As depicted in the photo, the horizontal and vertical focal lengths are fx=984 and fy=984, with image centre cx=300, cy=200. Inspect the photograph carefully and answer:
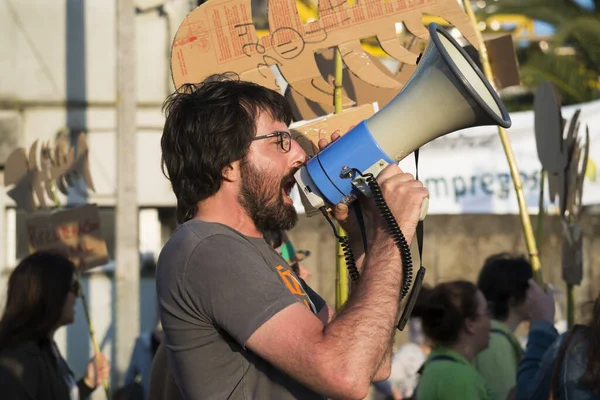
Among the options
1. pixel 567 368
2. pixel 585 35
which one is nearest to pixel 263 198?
pixel 567 368

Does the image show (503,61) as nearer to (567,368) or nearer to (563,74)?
(567,368)

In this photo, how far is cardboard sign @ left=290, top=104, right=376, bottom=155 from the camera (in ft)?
8.82

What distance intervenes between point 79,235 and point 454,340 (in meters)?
2.31

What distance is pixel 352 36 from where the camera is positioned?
2.94 metres

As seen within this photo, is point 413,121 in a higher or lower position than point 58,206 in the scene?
lower

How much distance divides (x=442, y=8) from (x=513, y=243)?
19.2ft

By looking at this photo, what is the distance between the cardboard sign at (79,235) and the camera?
5.34 meters

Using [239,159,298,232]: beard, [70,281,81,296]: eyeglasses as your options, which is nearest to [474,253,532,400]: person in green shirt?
[70,281,81,296]: eyeglasses

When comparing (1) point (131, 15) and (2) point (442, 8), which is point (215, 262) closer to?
(2) point (442, 8)

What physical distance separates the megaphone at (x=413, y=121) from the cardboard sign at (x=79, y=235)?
331 cm

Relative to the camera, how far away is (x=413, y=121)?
7.16 ft

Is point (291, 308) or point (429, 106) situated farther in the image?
point (429, 106)

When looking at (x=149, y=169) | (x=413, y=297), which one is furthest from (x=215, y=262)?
(x=149, y=169)

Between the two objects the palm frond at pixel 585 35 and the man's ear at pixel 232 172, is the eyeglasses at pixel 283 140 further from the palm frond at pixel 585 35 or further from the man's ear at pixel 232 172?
the palm frond at pixel 585 35
